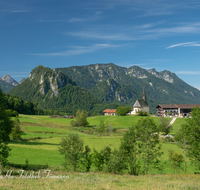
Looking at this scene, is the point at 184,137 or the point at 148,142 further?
the point at 184,137

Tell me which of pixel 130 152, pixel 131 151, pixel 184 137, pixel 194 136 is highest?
pixel 194 136

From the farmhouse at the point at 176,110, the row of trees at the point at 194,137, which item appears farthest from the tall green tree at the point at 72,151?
the farmhouse at the point at 176,110

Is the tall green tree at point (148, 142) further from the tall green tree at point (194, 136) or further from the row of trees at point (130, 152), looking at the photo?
the tall green tree at point (194, 136)

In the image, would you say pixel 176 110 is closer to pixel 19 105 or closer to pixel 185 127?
pixel 185 127

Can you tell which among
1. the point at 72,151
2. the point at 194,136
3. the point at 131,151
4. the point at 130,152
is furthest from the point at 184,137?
the point at 72,151

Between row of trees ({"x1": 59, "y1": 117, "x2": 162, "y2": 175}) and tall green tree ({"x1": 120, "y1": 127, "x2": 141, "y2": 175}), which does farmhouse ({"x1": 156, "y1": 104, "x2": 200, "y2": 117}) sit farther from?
tall green tree ({"x1": 120, "y1": 127, "x2": 141, "y2": 175})

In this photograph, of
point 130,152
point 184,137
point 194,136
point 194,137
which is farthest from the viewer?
point 184,137

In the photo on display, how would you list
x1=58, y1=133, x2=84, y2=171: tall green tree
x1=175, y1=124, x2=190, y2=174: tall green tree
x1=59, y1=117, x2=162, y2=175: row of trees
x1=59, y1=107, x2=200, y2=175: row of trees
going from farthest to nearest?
1. x1=175, y1=124, x2=190, y2=174: tall green tree
2. x1=58, y1=133, x2=84, y2=171: tall green tree
3. x1=59, y1=107, x2=200, y2=175: row of trees
4. x1=59, y1=117, x2=162, y2=175: row of trees

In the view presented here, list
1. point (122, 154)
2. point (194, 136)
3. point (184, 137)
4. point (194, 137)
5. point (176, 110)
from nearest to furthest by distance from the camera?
point (122, 154), point (194, 137), point (194, 136), point (184, 137), point (176, 110)

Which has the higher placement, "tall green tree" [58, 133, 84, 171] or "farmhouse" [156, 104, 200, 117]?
"farmhouse" [156, 104, 200, 117]

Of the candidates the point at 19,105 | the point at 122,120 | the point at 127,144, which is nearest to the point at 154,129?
the point at 127,144

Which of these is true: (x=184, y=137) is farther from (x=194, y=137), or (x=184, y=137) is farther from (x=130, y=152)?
(x=130, y=152)

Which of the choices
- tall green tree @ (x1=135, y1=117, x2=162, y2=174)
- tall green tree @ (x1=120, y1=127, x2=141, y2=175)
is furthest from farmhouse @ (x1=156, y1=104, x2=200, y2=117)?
tall green tree @ (x1=120, y1=127, x2=141, y2=175)

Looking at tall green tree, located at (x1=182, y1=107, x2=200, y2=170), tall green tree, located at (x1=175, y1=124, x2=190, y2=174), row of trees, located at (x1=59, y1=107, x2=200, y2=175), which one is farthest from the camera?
tall green tree, located at (x1=175, y1=124, x2=190, y2=174)
